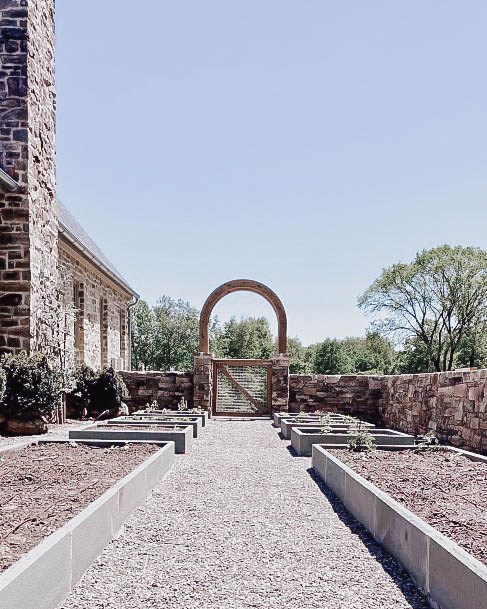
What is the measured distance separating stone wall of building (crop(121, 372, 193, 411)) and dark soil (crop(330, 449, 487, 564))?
872 cm

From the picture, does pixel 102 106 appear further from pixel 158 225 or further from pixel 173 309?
pixel 173 309

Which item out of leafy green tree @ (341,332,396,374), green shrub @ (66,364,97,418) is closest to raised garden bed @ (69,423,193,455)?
green shrub @ (66,364,97,418)

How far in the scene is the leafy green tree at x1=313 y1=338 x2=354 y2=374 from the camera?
120 feet

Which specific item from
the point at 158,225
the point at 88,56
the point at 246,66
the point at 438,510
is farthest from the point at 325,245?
the point at 438,510

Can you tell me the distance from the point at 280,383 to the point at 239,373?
3.59 ft

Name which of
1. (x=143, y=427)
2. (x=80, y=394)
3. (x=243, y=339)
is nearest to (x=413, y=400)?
(x=143, y=427)

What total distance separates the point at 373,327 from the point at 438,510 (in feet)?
109

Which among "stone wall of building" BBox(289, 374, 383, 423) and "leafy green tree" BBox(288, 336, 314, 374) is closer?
"stone wall of building" BBox(289, 374, 383, 423)

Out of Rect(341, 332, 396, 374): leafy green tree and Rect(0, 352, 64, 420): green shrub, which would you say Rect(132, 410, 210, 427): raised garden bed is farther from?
Rect(341, 332, 396, 374): leafy green tree

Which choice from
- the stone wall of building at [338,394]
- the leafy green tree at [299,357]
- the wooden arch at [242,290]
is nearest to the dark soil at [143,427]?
the wooden arch at [242,290]

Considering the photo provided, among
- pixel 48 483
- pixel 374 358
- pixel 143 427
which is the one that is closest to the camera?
pixel 48 483

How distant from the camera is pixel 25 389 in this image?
369 inches

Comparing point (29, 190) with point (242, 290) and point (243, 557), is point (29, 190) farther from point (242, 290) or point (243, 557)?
point (243, 557)

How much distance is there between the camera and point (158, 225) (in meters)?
30.0
